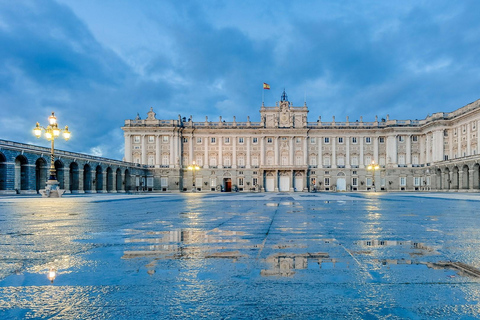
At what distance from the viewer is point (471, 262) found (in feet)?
14.5

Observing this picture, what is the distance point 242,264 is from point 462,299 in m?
2.23

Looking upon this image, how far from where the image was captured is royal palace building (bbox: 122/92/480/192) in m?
71.6

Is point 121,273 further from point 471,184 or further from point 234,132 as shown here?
point 234,132

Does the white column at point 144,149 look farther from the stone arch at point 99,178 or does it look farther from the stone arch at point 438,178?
the stone arch at point 438,178

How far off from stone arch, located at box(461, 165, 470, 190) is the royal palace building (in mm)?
16083

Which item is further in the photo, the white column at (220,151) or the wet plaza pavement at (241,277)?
the white column at (220,151)

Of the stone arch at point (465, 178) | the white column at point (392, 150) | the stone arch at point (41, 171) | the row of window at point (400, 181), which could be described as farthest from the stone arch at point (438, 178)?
the stone arch at point (41, 171)

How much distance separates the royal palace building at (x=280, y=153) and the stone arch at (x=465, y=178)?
633 inches

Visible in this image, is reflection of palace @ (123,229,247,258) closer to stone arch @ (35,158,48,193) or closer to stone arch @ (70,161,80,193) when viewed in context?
stone arch @ (35,158,48,193)

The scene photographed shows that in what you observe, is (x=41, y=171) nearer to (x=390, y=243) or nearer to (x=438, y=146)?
(x=390, y=243)

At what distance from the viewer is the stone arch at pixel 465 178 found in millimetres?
52950

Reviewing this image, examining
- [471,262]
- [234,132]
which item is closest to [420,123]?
[234,132]

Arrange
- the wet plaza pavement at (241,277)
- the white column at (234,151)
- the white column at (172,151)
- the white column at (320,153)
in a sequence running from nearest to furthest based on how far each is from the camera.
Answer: the wet plaza pavement at (241,277) < the white column at (172,151) < the white column at (320,153) < the white column at (234,151)

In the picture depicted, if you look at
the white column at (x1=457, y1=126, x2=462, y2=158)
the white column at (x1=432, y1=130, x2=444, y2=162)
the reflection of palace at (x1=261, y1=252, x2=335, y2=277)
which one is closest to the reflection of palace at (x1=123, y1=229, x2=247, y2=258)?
the reflection of palace at (x1=261, y1=252, x2=335, y2=277)
